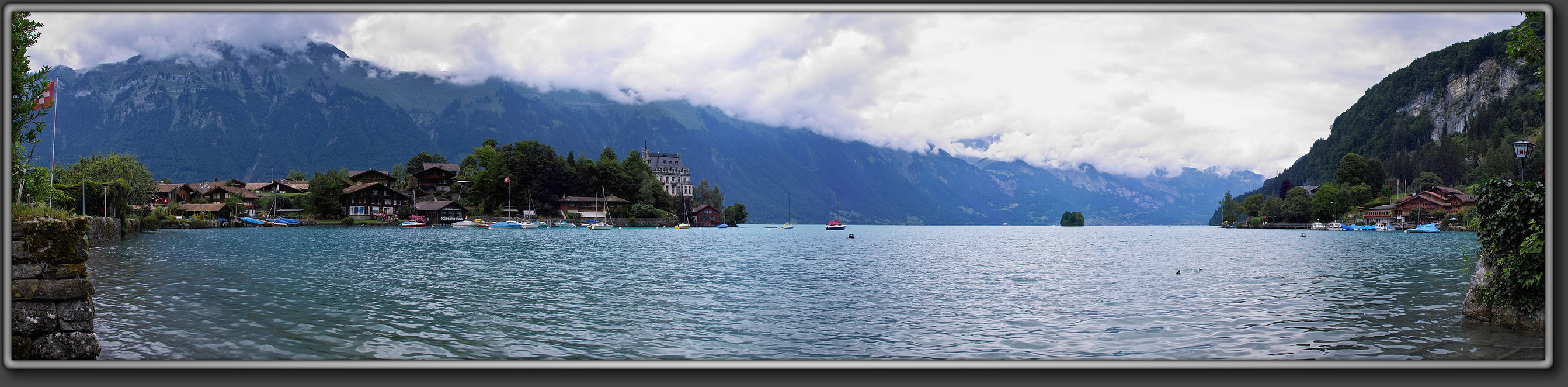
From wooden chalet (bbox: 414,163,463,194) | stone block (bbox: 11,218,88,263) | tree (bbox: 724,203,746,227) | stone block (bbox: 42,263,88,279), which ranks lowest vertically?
tree (bbox: 724,203,746,227)

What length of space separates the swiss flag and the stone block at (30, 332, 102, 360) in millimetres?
7775

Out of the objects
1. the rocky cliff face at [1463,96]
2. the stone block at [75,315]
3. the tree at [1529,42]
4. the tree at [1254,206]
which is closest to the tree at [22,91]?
the stone block at [75,315]

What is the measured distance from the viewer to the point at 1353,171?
138375 millimetres

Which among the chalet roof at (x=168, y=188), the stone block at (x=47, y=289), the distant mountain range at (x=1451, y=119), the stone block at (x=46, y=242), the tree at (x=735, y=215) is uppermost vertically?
the distant mountain range at (x=1451, y=119)

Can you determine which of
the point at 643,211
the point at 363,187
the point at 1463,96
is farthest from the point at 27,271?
the point at 1463,96

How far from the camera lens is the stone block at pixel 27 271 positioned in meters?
7.30

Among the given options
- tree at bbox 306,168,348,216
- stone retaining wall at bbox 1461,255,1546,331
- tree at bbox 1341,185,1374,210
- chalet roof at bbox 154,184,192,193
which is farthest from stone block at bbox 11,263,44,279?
tree at bbox 1341,185,1374,210

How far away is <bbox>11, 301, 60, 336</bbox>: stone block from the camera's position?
7309mm

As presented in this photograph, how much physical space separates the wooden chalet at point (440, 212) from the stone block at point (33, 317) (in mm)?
117120

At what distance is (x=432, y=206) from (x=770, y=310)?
11484cm

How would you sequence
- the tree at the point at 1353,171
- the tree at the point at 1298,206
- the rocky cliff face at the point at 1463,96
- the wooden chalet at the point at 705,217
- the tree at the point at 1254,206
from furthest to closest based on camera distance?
the rocky cliff face at the point at 1463,96 < the tree at the point at 1254,206 < the wooden chalet at the point at 705,217 < the tree at the point at 1353,171 < the tree at the point at 1298,206

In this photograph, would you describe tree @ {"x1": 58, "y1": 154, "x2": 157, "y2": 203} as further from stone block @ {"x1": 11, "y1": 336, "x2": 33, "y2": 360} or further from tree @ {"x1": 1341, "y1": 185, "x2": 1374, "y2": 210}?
tree @ {"x1": 1341, "y1": 185, "x2": 1374, "y2": 210}

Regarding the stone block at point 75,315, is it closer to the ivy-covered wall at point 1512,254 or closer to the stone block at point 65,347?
the stone block at point 65,347

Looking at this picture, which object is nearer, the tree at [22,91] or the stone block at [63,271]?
the stone block at [63,271]
